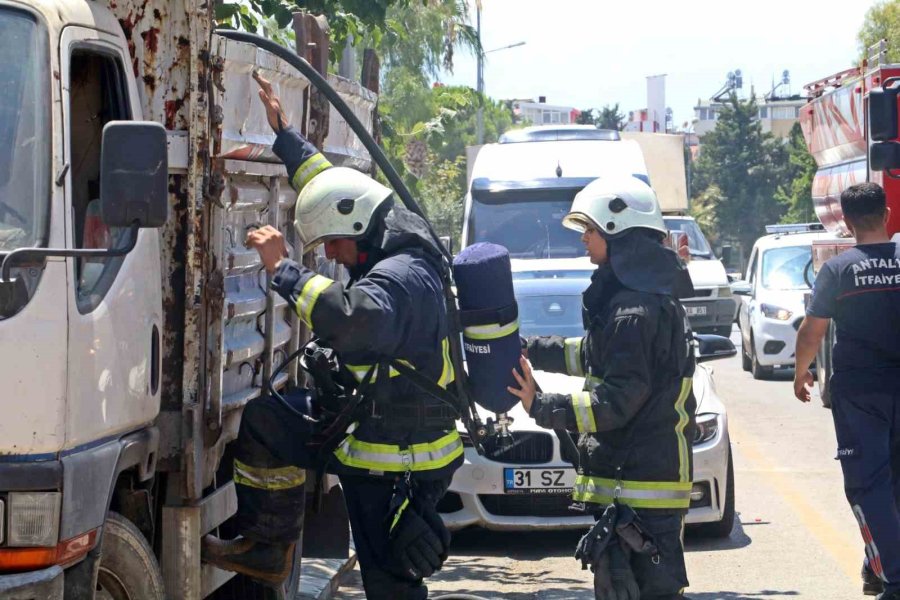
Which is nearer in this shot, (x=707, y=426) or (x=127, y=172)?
(x=127, y=172)

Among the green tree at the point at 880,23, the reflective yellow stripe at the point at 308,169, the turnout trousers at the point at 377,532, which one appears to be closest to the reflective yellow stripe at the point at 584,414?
the turnout trousers at the point at 377,532

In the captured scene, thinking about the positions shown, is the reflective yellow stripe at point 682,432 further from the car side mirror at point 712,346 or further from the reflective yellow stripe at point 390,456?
the car side mirror at point 712,346

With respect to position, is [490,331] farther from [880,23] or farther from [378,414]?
[880,23]

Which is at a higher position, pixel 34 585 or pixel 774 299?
pixel 774 299

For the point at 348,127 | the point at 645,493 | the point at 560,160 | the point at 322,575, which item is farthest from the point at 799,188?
the point at 645,493

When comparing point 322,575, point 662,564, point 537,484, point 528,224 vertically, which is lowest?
point 322,575

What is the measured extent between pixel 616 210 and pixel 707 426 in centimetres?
367

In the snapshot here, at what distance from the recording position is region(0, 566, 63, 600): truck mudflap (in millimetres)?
3816

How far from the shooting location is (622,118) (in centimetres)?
10156

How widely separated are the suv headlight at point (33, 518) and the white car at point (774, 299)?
47.4ft

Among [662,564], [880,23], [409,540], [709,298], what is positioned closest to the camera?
[409,540]

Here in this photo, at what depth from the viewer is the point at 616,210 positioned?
5.33 metres

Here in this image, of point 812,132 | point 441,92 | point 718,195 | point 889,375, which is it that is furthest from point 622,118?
point 889,375

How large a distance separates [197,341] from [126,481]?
538 mm
